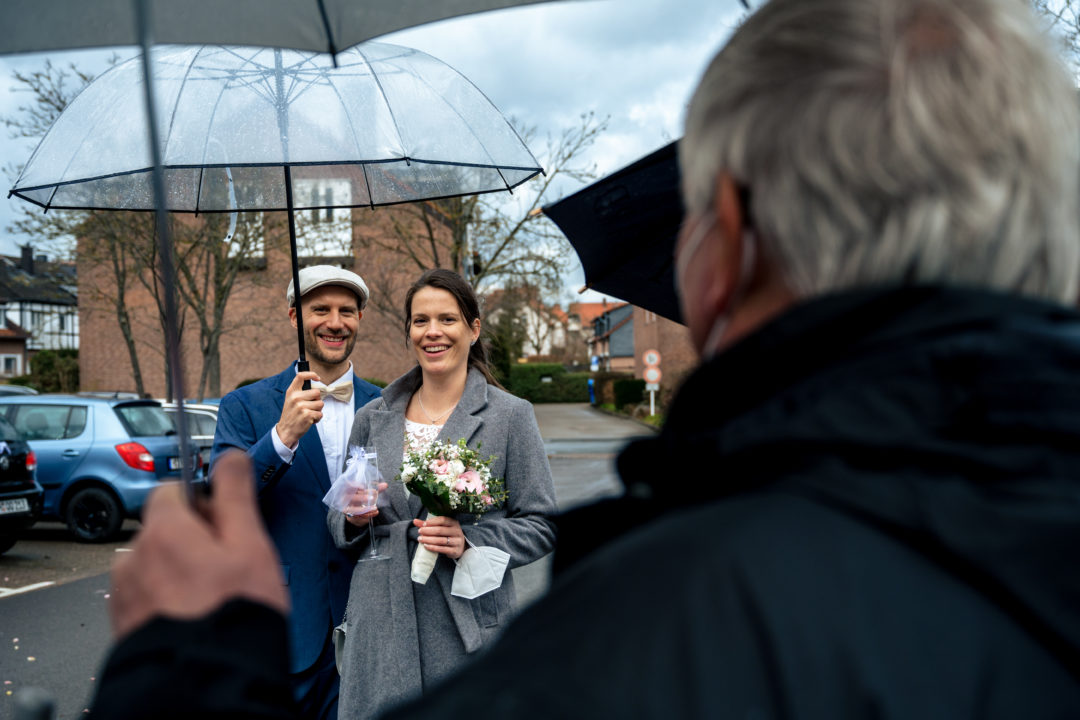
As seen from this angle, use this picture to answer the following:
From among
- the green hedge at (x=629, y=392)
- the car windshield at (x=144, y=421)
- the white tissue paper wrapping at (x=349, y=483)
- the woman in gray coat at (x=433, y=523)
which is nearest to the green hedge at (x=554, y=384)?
the green hedge at (x=629, y=392)

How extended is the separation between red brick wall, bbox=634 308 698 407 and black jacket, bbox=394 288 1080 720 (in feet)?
85.4

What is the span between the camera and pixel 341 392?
372 centimetres

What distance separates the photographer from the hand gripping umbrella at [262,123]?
339 cm

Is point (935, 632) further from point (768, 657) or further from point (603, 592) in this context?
point (603, 592)

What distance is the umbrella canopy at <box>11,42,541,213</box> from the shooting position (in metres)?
3.39

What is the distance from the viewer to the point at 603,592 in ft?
2.48

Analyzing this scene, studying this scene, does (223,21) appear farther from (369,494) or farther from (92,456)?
(92,456)

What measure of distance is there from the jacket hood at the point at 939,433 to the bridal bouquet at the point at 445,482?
7.24ft

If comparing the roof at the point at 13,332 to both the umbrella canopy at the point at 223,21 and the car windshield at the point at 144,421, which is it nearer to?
the car windshield at the point at 144,421

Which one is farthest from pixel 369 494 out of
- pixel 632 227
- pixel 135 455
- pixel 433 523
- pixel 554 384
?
pixel 554 384

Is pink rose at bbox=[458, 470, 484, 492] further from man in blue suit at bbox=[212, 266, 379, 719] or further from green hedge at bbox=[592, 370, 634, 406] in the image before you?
green hedge at bbox=[592, 370, 634, 406]

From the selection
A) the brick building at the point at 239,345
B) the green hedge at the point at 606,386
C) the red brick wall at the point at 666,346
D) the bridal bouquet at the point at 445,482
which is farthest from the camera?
the green hedge at the point at 606,386

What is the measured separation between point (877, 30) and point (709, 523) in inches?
20.6

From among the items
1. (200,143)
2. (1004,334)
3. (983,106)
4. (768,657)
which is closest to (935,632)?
(768,657)
